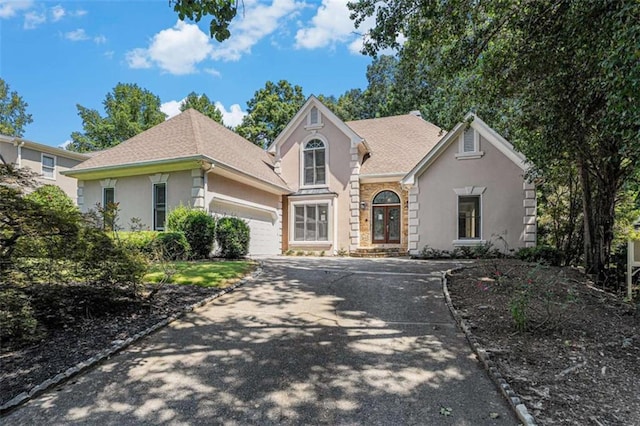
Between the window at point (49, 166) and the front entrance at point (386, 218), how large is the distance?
1999 centimetres

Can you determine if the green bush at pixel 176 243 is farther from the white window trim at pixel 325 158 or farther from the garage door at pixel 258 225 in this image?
the white window trim at pixel 325 158

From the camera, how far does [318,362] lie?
155 inches

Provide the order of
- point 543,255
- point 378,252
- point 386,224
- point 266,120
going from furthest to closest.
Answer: point 266,120 < point 386,224 < point 378,252 < point 543,255

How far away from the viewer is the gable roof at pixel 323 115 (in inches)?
653

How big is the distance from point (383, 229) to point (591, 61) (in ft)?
38.2

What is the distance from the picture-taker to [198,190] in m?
11.9

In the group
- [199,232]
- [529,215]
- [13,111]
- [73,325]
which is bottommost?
[73,325]

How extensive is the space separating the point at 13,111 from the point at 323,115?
152 ft

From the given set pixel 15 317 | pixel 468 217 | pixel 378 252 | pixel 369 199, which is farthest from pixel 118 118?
pixel 15 317

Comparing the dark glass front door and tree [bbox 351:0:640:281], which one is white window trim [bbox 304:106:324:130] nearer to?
the dark glass front door

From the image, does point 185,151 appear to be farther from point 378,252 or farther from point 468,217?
point 468,217

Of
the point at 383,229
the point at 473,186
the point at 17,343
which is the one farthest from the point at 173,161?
the point at 473,186

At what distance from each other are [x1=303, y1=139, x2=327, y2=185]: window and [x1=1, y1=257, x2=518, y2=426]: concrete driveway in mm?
11820

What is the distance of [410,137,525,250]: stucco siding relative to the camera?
12961 mm
